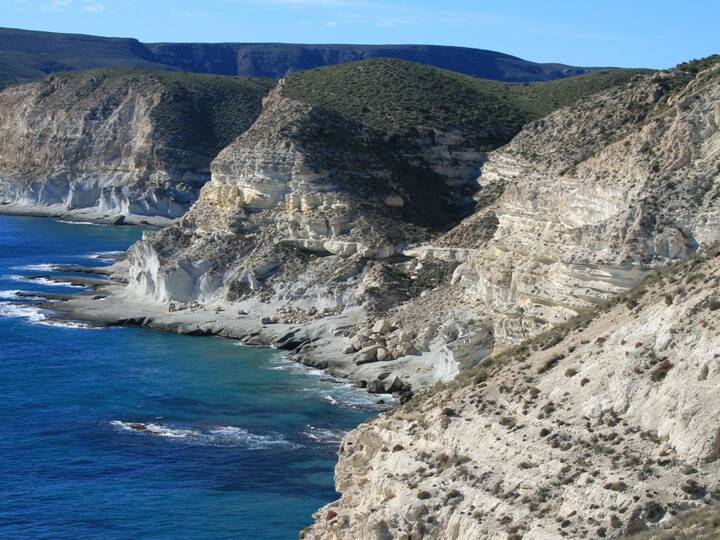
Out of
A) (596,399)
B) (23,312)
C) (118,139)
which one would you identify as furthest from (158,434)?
(118,139)

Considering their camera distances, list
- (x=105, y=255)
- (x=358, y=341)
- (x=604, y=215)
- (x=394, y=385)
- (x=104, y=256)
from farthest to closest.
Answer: (x=105, y=255) < (x=104, y=256) < (x=358, y=341) < (x=394, y=385) < (x=604, y=215)

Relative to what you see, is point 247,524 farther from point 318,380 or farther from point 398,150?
point 398,150

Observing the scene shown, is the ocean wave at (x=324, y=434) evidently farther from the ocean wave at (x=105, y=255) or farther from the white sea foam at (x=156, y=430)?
the ocean wave at (x=105, y=255)

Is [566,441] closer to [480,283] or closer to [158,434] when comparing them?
[158,434]

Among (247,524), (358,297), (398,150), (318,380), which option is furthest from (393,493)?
(398,150)

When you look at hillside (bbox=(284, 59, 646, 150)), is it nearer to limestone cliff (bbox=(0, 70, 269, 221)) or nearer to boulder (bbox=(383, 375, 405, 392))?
limestone cliff (bbox=(0, 70, 269, 221))

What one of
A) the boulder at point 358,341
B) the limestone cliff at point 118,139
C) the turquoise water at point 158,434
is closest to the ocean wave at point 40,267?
the turquoise water at point 158,434
